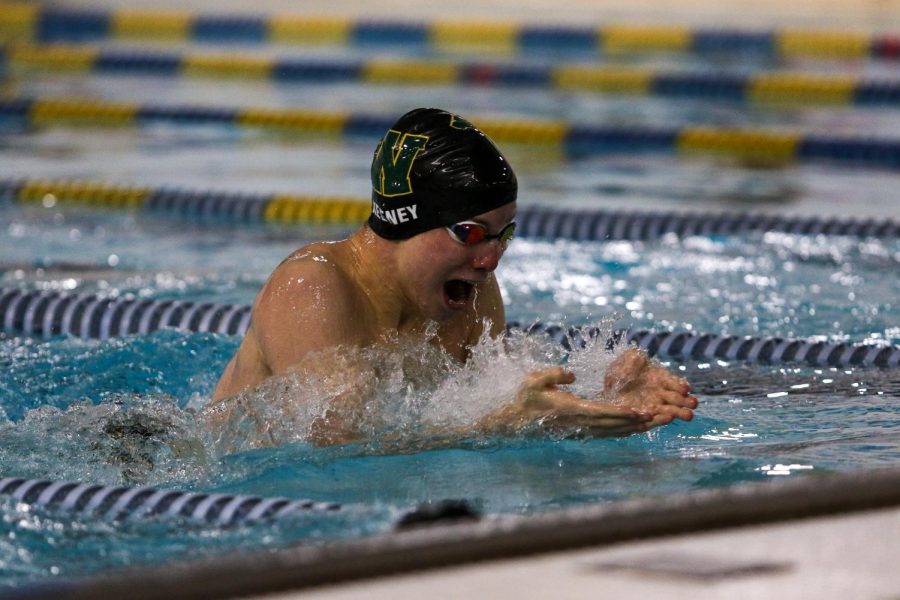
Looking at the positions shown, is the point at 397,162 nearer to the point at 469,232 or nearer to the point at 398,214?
the point at 398,214

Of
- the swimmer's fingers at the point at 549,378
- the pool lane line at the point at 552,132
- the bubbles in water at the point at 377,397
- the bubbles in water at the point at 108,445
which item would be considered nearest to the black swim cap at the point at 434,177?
the bubbles in water at the point at 377,397

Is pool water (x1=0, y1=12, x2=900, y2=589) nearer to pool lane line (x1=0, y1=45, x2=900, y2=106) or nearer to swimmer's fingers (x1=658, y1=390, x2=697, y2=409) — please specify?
swimmer's fingers (x1=658, y1=390, x2=697, y2=409)

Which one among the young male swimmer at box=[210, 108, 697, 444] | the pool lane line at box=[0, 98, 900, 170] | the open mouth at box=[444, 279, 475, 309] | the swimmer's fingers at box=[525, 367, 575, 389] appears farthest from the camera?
the pool lane line at box=[0, 98, 900, 170]

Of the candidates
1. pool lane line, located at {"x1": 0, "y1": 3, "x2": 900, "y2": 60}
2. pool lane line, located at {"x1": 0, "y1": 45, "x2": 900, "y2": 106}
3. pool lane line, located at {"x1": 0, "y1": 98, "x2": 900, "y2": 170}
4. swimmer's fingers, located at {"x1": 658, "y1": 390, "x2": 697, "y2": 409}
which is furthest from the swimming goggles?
pool lane line, located at {"x1": 0, "y1": 3, "x2": 900, "y2": 60}

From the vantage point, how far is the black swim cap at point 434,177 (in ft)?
9.26

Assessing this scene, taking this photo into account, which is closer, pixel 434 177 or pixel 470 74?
pixel 434 177

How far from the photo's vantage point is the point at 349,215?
237 inches

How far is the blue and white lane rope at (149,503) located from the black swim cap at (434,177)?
0.61 meters

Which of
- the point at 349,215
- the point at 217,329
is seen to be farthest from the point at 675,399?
the point at 349,215

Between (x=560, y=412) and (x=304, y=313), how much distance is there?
53cm

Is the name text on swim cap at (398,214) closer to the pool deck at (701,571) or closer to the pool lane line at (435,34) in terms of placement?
the pool deck at (701,571)

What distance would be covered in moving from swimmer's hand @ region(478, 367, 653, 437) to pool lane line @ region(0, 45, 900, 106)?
22.5ft

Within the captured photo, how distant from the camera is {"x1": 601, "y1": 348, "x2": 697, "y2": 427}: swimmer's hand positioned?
2.64 metres

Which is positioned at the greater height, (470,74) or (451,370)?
(451,370)
